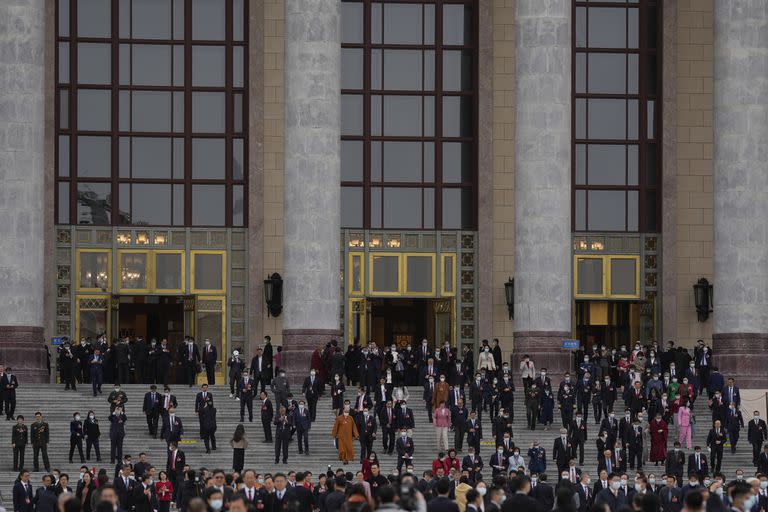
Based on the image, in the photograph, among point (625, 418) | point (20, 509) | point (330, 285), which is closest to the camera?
point (20, 509)

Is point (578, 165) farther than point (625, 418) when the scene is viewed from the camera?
Yes

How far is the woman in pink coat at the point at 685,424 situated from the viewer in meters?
47.2

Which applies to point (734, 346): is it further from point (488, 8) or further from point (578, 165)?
point (488, 8)

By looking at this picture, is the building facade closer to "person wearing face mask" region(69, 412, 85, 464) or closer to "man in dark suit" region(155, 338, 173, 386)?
"man in dark suit" region(155, 338, 173, 386)

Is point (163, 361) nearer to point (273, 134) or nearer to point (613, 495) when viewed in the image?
point (273, 134)

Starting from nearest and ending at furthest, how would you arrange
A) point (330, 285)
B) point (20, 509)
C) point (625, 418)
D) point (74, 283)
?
point (20, 509) → point (625, 418) → point (330, 285) → point (74, 283)

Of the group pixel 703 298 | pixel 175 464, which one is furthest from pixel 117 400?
pixel 703 298

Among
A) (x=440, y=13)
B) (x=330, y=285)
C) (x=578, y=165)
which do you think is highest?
(x=440, y=13)

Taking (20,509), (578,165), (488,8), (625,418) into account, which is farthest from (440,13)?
(20,509)

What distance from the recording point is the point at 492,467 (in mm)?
43594

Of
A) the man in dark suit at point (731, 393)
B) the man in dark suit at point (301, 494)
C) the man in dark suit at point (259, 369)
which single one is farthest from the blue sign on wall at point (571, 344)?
the man in dark suit at point (301, 494)

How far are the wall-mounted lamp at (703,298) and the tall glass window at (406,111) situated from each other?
7767mm

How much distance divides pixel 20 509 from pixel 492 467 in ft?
39.3

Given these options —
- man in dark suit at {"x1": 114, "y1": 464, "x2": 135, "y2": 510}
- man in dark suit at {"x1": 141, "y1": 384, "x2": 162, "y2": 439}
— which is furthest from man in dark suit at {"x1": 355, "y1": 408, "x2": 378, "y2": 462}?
man in dark suit at {"x1": 114, "y1": 464, "x2": 135, "y2": 510}
